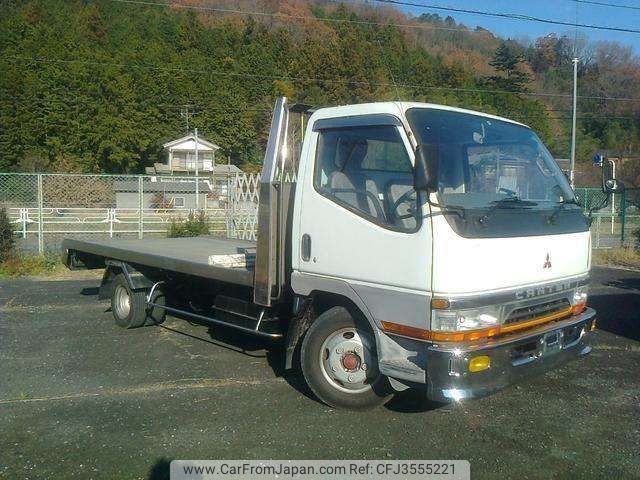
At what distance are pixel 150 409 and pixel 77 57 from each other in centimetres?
6032

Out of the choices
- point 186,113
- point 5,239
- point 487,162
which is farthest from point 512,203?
point 186,113

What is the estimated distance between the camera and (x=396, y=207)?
15.9 ft

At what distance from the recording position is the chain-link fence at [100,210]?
16.2 meters

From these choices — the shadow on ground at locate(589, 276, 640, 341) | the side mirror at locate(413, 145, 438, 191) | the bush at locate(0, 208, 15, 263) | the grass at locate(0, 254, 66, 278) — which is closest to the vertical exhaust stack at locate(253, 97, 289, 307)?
the side mirror at locate(413, 145, 438, 191)

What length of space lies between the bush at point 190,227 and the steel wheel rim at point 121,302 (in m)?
6.38

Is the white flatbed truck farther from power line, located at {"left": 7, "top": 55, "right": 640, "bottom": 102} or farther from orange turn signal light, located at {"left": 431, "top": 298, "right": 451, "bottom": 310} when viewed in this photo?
power line, located at {"left": 7, "top": 55, "right": 640, "bottom": 102}

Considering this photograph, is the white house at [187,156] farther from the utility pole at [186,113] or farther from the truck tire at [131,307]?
the truck tire at [131,307]

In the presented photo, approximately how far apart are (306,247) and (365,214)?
0.69 m

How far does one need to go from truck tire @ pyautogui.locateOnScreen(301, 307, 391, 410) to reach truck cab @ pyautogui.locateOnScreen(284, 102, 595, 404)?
1 cm

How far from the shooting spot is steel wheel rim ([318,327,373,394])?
5.11m

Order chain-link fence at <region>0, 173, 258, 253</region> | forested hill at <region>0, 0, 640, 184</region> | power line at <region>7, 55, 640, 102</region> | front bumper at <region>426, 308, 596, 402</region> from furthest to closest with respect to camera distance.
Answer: forested hill at <region>0, 0, 640, 184</region>
power line at <region>7, 55, 640, 102</region>
chain-link fence at <region>0, 173, 258, 253</region>
front bumper at <region>426, 308, 596, 402</region>

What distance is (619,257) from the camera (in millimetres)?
16203

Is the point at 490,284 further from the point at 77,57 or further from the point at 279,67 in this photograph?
the point at 77,57

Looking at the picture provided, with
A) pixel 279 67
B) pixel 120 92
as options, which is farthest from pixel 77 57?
pixel 279 67
